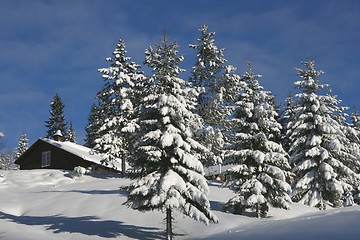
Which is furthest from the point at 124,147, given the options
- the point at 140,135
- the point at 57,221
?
the point at 140,135

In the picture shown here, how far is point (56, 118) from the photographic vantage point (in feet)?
261

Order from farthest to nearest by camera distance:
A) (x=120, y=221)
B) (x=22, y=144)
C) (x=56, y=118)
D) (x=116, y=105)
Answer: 1. (x=22, y=144)
2. (x=56, y=118)
3. (x=116, y=105)
4. (x=120, y=221)

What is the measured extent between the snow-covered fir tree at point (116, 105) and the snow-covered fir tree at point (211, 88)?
916 centimetres

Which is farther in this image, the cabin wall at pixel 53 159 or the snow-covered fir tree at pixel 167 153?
the cabin wall at pixel 53 159

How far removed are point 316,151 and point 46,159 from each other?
36.6 meters

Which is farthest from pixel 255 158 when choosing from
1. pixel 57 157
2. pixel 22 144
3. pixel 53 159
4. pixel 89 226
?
pixel 22 144

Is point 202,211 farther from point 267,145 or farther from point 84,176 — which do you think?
point 84,176

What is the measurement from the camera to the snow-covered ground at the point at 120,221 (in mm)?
16859

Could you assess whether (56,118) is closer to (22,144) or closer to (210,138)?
(22,144)

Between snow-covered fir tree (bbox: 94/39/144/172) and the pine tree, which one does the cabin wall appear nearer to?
snow-covered fir tree (bbox: 94/39/144/172)

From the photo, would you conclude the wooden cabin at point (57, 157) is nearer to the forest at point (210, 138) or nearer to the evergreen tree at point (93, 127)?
the evergreen tree at point (93, 127)

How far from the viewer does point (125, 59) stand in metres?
45.5

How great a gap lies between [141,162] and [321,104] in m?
19.0

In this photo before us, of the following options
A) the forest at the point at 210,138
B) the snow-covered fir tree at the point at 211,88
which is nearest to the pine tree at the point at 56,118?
the forest at the point at 210,138
